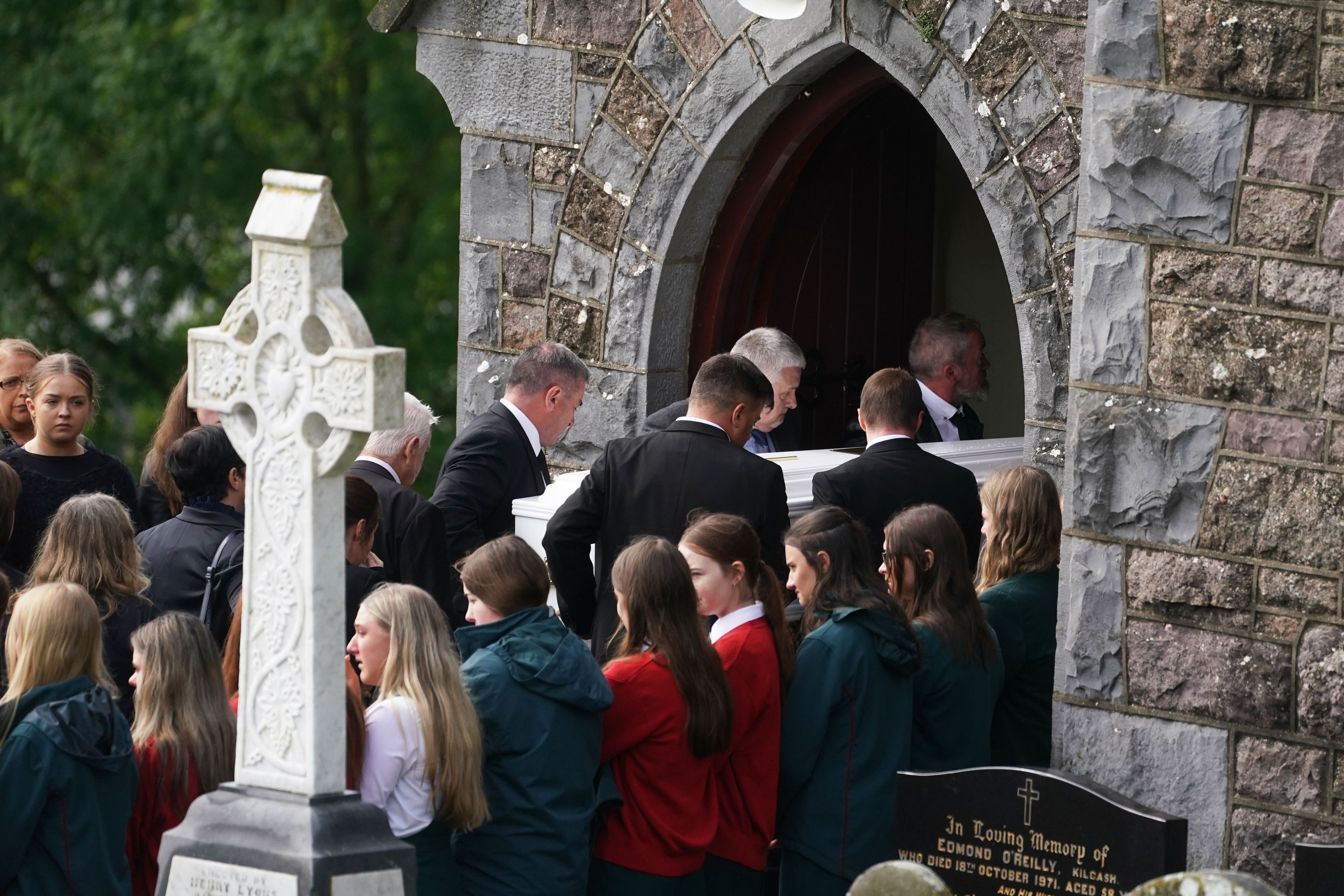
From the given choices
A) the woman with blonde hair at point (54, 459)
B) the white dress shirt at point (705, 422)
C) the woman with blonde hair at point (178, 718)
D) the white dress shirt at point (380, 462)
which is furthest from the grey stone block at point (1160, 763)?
the woman with blonde hair at point (54, 459)

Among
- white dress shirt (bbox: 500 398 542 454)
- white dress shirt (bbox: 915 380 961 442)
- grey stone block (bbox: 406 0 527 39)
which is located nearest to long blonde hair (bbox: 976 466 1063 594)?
white dress shirt (bbox: 500 398 542 454)

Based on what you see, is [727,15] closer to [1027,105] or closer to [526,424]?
[1027,105]

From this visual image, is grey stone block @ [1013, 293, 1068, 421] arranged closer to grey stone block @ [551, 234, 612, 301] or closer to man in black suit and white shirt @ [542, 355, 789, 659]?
man in black suit and white shirt @ [542, 355, 789, 659]

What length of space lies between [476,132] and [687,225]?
1.06 metres

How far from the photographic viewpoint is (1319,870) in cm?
433

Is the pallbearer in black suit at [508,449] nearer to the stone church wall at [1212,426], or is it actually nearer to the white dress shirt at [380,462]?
the white dress shirt at [380,462]

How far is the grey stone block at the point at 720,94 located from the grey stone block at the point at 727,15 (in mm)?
67

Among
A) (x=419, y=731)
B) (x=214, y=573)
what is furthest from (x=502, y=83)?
(x=419, y=731)

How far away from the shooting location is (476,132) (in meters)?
7.92

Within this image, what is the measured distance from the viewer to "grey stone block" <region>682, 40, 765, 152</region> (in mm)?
7125

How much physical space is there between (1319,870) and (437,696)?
6.69 ft

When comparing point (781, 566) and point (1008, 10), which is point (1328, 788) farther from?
point (1008, 10)

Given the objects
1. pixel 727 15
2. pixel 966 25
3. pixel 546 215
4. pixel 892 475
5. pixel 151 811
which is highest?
pixel 727 15

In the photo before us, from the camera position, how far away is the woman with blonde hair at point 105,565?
5.17m
